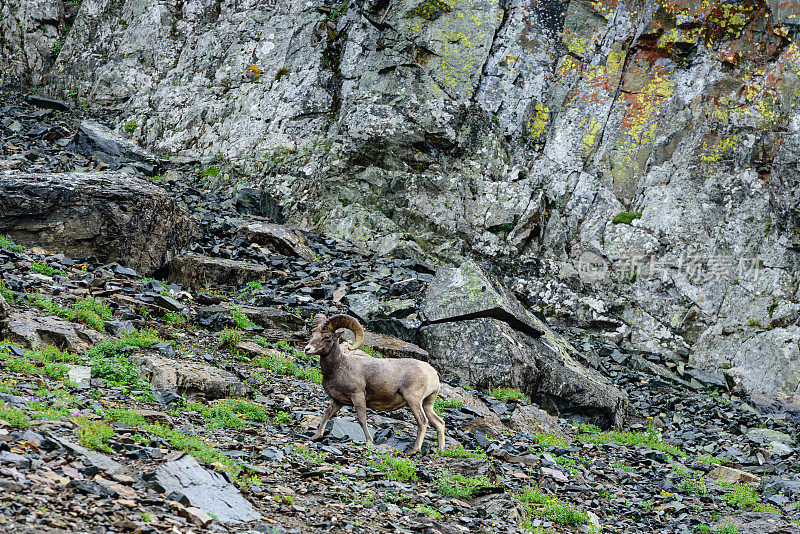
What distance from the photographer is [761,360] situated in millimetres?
20188

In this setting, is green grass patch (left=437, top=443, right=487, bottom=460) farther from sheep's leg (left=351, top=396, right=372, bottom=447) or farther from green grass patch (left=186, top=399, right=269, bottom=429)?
green grass patch (left=186, top=399, right=269, bottom=429)

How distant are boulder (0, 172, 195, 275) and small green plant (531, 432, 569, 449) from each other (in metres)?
10.9

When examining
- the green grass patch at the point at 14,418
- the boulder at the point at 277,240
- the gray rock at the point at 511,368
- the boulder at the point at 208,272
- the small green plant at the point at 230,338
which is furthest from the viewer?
the boulder at the point at 277,240

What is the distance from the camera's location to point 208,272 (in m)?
17.9

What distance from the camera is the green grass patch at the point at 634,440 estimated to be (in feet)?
47.7

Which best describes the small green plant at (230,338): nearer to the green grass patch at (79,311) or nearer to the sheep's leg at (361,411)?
the green grass patch at (79,311)

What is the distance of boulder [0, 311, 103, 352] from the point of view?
1064 centimetres

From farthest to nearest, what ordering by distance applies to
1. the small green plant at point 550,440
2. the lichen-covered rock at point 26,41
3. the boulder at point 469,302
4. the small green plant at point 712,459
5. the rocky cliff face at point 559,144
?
the lichen-covered rock at point 26,41
the rocky cliff face at point 559,144
the boulder at point 469,302
the small green plant at point 712,459
the small green plant at point 550,440

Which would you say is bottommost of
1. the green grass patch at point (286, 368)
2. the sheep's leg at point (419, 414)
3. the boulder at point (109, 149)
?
the green grass patch at point (286, 368)

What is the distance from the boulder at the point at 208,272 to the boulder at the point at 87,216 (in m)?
0.56

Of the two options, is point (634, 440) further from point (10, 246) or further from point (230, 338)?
point (10, 246)

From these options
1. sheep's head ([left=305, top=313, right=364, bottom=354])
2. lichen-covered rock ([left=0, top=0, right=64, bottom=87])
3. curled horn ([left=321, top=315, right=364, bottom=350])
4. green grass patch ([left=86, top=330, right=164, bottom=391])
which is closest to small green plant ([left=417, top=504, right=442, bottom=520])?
sheep's head ([left=305, top=313, right=364, bottom=354])

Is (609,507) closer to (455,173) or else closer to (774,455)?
(774,455)

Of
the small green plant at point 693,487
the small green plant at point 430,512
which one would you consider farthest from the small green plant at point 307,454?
the small green plant at point 693,487
